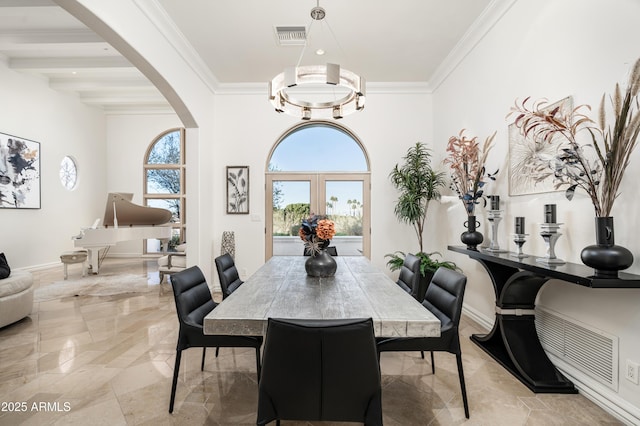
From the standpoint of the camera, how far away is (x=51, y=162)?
6.76m

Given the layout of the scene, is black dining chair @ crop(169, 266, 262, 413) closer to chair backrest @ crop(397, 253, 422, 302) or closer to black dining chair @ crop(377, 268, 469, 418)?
black dining chair @ crop(377, 268, 469, 418)

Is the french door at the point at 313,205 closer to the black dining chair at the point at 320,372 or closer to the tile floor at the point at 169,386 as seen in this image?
the tile floor at the point at 169,386

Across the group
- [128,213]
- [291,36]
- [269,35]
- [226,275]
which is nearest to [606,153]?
[226,275]

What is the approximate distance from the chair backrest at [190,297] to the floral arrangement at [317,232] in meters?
0.84

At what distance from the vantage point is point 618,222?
6.43 feet

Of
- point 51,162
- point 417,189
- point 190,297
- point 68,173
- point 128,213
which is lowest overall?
point 190,297

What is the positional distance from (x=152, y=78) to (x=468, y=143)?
3.86m

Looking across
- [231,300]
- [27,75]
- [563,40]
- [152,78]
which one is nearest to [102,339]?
[231,300]

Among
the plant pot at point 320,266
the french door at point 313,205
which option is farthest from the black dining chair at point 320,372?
the french door at point 313,205

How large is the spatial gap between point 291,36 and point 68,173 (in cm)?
685

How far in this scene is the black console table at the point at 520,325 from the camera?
2.21 metres

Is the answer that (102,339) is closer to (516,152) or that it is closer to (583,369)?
(583,369)

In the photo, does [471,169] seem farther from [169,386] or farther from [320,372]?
[169,386]

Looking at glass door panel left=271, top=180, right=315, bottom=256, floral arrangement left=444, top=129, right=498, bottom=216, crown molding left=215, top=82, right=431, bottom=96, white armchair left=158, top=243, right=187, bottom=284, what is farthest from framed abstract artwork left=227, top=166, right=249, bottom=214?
floral arrangement left=444, top=129, right=498, bottom=216
